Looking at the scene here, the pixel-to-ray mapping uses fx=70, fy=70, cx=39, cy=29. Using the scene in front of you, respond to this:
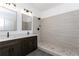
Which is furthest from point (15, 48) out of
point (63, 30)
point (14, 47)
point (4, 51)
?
point (63, 30)

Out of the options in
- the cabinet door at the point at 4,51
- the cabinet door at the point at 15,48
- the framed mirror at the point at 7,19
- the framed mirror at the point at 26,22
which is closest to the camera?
the cabinet door at the point at 4,51

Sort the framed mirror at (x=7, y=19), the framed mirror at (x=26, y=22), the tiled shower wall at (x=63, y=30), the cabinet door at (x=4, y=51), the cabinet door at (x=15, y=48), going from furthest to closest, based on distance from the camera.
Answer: the framed mirror at (x=26, y=22) → the tiled shower wall at (x=63, y=30) → the framed mirror at (x=7, y=19) → the cabinet door at (x=15, y=48) → the cabinet door at (x=4, y=51)

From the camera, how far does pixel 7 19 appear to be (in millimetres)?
2627

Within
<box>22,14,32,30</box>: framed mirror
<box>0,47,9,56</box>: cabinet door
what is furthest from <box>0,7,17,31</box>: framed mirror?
<box>0,47,9,56</box>: cabinet door

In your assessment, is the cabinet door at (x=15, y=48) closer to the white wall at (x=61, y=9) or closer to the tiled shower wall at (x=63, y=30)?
the tiled shower wall at (x=63, y=30)

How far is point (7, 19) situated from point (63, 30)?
2.66 metres

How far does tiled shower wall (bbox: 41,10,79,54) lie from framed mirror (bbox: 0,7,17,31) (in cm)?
220

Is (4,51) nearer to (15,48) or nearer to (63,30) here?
(15,48)

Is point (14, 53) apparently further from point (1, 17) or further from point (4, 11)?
point (4, 11)

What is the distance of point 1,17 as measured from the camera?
242 centimetres

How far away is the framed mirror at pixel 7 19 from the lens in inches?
96.3

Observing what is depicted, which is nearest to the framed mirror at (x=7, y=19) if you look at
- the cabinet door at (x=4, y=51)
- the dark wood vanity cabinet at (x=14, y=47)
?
the dark wood vanity cabinet at (x=14, y=47)

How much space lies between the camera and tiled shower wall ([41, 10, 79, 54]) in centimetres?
312

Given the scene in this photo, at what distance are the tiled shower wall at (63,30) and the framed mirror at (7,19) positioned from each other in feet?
7.23
